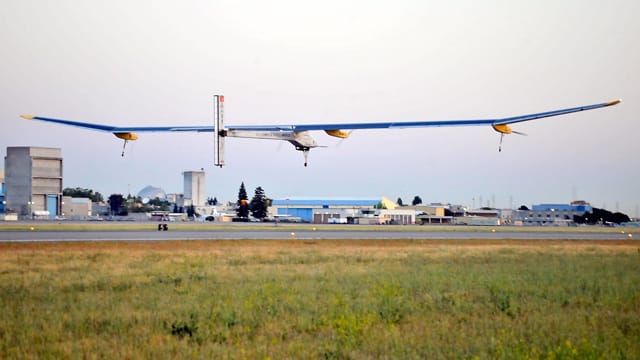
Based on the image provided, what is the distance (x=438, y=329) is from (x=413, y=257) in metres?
20.6

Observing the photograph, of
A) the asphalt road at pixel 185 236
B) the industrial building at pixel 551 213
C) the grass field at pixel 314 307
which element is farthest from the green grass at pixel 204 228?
the industrial building at pixel 551 213

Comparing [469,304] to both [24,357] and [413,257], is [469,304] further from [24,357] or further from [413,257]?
[413,257]

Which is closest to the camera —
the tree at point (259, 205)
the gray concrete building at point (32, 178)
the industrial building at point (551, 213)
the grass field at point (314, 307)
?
the grass field at point (314, 307)

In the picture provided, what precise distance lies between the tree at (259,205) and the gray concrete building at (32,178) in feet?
129

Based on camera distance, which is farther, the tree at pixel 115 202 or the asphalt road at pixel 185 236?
the tree at pixel 115 202

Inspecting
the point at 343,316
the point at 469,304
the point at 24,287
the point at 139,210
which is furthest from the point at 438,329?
the point at 139,210

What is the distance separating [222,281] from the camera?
84.2 ft

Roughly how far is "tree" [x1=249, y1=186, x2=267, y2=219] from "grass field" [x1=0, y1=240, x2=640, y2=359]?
11140cm

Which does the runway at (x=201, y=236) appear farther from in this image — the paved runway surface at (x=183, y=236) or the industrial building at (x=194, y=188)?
the industrial building at (x=194, y=188)

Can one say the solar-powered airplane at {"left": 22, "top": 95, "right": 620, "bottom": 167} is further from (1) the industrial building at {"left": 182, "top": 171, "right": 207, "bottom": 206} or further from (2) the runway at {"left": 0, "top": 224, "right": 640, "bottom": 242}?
(1) the industrial building at {"left": 182, "top": 171, "right": 207, "bottom": 206}

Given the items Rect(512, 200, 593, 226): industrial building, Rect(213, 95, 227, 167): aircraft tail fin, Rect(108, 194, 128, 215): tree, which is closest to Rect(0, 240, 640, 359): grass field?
Rect(213, 95, 227, 167): aircraft tail fin

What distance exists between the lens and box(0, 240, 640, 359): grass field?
14758 millimetres

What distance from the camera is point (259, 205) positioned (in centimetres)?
14788

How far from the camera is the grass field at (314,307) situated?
48.4 ft
